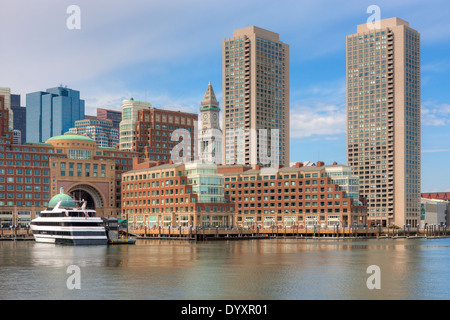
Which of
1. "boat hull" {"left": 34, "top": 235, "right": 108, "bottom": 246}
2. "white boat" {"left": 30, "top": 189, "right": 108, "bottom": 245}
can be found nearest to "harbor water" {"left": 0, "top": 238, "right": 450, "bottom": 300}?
"boat hull" {"left": 34, "top": 235, "right": 108, "bottom": 246}

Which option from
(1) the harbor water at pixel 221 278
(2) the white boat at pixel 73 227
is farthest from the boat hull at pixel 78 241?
(1) the harbor water at pixel 221 278

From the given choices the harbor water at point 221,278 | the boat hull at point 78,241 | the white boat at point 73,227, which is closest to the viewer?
the harbor water at point 221,278

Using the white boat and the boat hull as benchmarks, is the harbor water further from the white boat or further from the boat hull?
the white boat

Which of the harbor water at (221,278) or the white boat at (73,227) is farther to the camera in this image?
the white boat at (73,227)

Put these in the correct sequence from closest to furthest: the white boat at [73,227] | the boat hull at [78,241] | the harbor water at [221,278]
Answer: the harbor water at [221,278], the boat hull at [78,241], the white boat at [73,227]

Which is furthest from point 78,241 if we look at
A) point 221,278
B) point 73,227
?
point 221,278

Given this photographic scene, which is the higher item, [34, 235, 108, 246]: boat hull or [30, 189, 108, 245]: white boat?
[30, 189, 108, 245]: white boat

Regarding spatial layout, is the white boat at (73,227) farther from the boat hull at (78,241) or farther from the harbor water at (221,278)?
the harbor water at (221,278)

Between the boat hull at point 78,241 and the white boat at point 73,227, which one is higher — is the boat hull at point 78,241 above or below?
below

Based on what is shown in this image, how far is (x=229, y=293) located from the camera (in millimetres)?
73875

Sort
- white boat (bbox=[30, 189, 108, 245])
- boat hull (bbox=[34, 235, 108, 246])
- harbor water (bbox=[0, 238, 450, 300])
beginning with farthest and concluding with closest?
white boat (bbox=[30, 189, 108, 245]), boat hull (bbox=[34, 235, 108, 246]), harbor water (bbox=[0, 238, 450, 300])

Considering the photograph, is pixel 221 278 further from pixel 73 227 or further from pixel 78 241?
pixel 73 227
